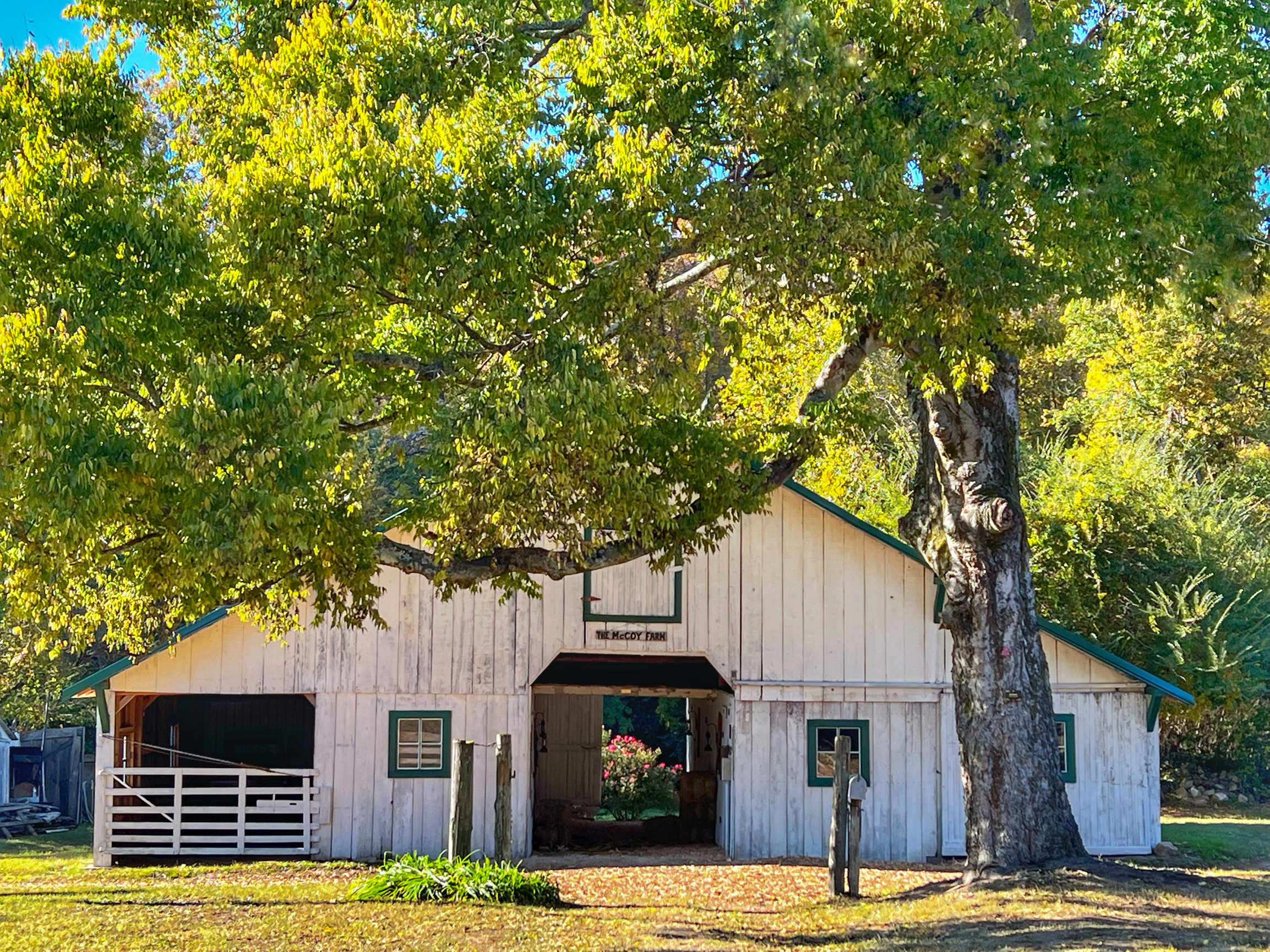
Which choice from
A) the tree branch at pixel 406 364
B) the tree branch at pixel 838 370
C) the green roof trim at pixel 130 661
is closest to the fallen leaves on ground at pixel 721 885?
the tree branch at pixel 838 370

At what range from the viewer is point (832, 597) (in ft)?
66.0

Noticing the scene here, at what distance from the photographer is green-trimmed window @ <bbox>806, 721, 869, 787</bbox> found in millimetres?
19781

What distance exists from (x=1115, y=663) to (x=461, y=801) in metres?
→ 10.1

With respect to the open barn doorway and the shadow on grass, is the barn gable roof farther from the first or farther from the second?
the shadow on grass

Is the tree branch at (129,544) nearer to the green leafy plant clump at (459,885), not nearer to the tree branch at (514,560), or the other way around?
the tree branch at (514,560)

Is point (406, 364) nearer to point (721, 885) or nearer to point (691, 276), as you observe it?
point (691, 276)

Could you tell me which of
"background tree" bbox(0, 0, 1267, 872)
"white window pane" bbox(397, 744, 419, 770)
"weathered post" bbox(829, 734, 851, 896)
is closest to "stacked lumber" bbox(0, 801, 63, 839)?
"white window pane" bbox(397, 744, 419, 770)

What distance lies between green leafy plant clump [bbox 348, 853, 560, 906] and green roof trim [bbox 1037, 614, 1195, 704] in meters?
8.75

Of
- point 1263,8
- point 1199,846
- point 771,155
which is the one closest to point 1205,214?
point 1263,8

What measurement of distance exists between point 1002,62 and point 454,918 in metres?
9.77

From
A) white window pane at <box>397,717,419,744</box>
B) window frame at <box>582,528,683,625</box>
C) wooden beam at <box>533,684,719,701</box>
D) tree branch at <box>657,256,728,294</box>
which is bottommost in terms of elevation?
white window pane at <box>397,717,419,744</box>

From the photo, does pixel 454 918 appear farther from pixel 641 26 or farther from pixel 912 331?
pixel 641 26

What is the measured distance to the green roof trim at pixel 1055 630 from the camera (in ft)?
65.0

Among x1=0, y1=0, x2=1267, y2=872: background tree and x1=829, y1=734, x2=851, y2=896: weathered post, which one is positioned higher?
x1=0, y1=0, x2=1267, y2=872: background tree
